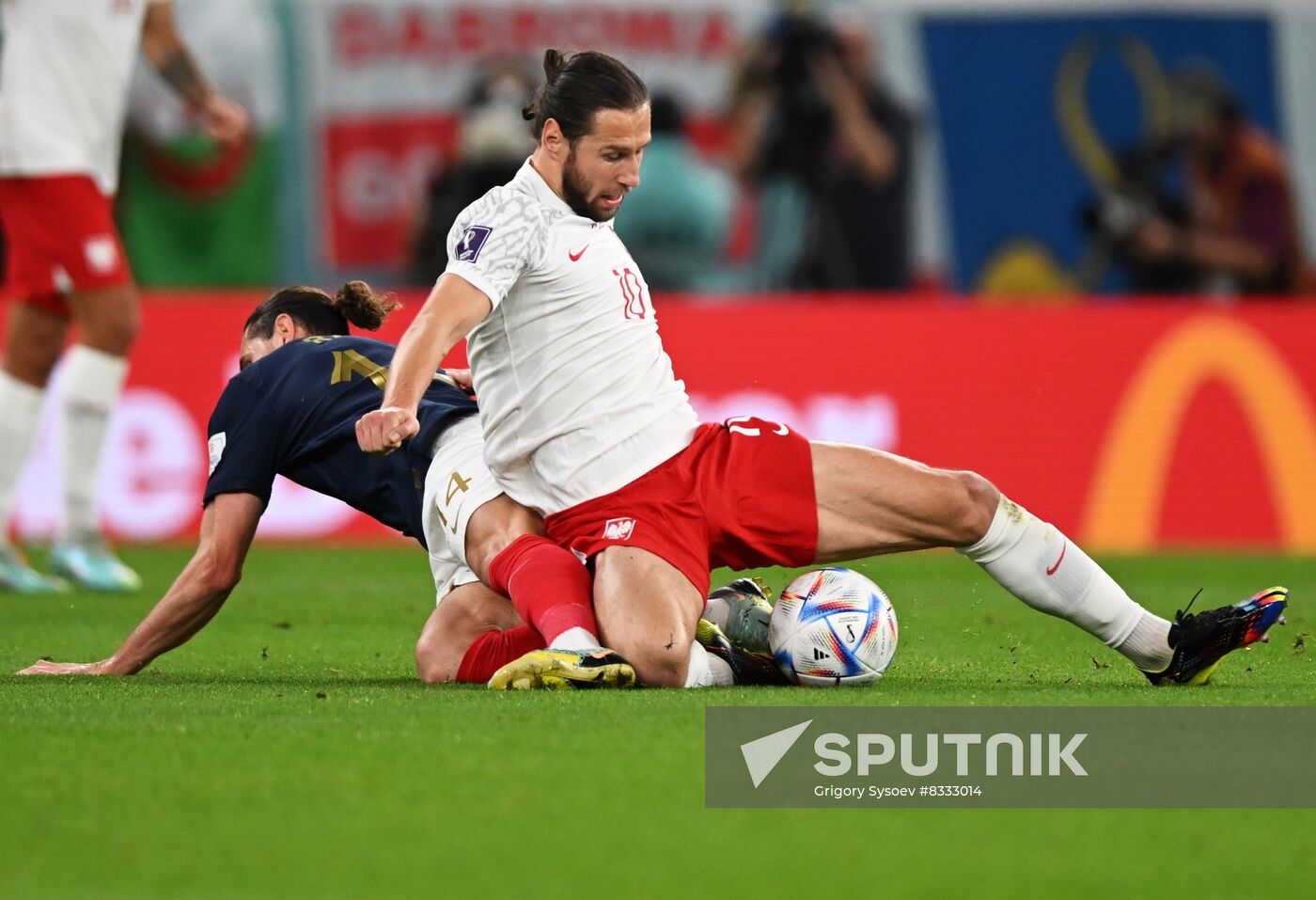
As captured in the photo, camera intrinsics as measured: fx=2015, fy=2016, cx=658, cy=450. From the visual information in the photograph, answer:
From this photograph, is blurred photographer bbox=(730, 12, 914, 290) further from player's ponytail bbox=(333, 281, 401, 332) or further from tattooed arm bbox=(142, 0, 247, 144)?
player's ponytail bbox=(333, 281, 401, 332)

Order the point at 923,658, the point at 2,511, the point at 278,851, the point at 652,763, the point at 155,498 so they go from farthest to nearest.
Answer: the point at 155,498
the point at 2,511
the point at 923,658
the point at 652,763
the point at 278,851

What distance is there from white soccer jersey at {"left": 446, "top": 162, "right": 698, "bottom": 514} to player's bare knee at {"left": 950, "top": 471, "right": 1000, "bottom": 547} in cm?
68

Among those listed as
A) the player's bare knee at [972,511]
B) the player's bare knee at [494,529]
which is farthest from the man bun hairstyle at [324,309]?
the player's bare knee at [972,511]

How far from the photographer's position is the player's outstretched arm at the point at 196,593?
4.84 m

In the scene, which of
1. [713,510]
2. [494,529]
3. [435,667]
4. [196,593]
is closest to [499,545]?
[494,529]

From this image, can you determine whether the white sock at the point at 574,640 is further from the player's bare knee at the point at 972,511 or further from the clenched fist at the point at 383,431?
the player's bare knee at the point at 972,511

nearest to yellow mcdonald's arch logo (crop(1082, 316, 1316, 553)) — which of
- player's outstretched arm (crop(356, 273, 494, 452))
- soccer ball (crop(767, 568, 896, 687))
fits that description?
soccer ball (crop(767, 568, 896, 687))

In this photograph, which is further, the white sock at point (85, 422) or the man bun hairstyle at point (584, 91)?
the white sock at point (85, 422)

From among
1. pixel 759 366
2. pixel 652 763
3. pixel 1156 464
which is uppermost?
pixel 652 763

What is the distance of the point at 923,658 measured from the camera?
5445mm

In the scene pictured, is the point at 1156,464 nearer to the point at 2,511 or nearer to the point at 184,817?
the point at 2,511

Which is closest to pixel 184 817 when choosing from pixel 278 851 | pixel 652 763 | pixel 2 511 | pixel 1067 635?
pixel 278 851

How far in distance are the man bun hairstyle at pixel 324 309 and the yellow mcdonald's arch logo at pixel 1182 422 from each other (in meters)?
5.74

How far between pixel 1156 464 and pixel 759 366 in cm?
217
